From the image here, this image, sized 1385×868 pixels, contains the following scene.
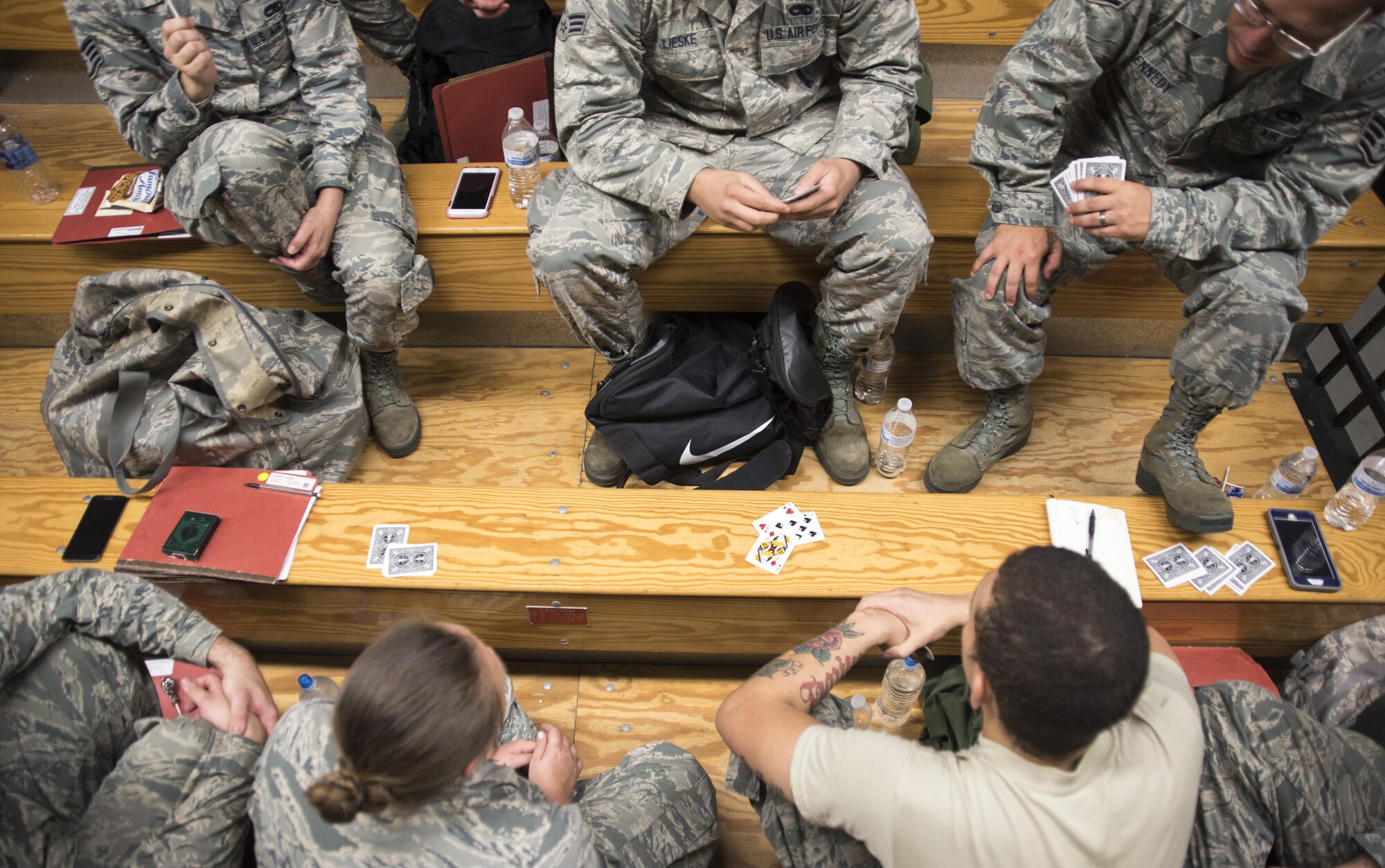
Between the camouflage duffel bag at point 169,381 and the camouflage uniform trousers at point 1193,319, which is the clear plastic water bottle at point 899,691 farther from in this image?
the camouflage duffel bag at point 169,381

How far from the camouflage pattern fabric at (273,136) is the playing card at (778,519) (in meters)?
1.02

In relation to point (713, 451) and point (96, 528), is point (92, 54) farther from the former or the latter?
point (713, 451)

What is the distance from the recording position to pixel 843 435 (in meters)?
2.08

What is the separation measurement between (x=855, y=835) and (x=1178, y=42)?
→ 162 centimetres

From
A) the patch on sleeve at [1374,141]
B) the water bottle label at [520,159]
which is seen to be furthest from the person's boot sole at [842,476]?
the patch on sleeve at [1374,141]

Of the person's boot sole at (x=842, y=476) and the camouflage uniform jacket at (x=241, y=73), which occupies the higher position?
the camouflage uniform jacket at (x=241, y=73)

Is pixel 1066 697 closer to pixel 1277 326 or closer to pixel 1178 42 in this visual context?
pixel 1277 326

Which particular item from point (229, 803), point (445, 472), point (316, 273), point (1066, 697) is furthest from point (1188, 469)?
point (316, 273)

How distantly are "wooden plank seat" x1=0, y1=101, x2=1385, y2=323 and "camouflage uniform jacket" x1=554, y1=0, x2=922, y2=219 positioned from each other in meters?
0.27

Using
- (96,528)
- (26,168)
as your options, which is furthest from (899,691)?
(26,168)

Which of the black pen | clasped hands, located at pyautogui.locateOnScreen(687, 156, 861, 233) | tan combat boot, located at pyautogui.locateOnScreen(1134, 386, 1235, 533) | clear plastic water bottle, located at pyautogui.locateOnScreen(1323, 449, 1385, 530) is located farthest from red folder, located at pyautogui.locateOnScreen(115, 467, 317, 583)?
clear plastic water bottle, located at pyautogui.locateOnScreen(1323, 449, 1385, 530)

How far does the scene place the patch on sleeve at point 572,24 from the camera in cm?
179

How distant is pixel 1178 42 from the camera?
168 cm

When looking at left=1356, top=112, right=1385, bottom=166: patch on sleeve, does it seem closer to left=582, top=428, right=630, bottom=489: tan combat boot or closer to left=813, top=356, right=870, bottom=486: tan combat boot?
left=813, top=356, right=870, bottom=486: tan combat boot
